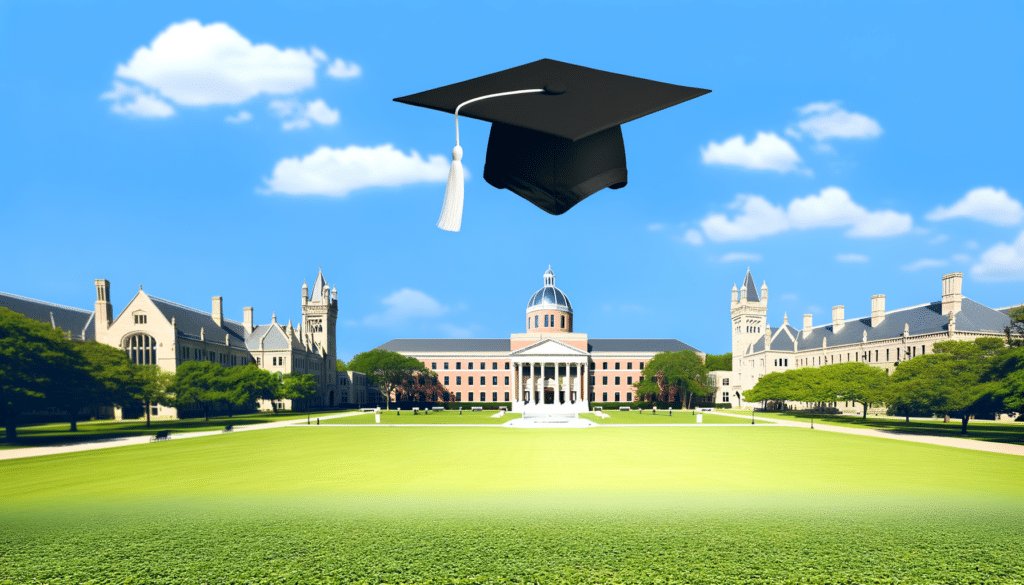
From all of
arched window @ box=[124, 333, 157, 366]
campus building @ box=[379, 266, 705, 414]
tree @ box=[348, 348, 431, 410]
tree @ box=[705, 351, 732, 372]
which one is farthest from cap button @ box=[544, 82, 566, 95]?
tree @ box=[705, 351, 732, 372]

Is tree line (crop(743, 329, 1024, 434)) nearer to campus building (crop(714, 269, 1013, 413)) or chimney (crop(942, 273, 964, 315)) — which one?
campus building (crop(714, 269, 1013, 413))

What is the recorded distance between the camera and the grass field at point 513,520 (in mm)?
8141

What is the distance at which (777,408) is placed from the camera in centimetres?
9000

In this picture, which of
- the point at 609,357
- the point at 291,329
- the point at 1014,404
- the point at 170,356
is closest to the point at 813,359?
the point at 609,357

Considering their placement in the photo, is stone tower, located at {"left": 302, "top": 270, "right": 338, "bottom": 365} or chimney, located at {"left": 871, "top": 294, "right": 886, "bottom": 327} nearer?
chimney, located at {"left": 871, "top": 294, "right": 886, "bottom": 327}

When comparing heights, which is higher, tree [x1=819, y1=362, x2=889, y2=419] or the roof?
the roof

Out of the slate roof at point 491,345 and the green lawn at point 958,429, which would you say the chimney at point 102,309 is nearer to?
the slate roof at point 491,345

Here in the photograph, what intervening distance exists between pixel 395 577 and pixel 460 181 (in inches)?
189

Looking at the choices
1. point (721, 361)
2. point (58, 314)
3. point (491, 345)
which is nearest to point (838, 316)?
point (721, 361)

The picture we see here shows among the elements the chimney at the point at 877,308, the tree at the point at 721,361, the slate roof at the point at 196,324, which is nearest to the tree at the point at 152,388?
the slate roof at the point at 196,324

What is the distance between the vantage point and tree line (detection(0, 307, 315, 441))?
3188cm

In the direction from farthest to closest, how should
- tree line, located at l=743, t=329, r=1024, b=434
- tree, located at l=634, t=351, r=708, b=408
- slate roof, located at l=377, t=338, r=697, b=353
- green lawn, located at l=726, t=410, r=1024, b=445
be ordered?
slate roof, located at l=377, t=338, r=697, b=353, tree, located at l=634, t=351, r=708, b=408, green lawn, located at l=726, t=410, r=1024, b=445, tree line, located at l=743, t=329, r=1024, b=434

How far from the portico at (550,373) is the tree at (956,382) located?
200 feet

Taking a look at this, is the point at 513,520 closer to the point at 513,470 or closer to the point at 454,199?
the point at 454,199
